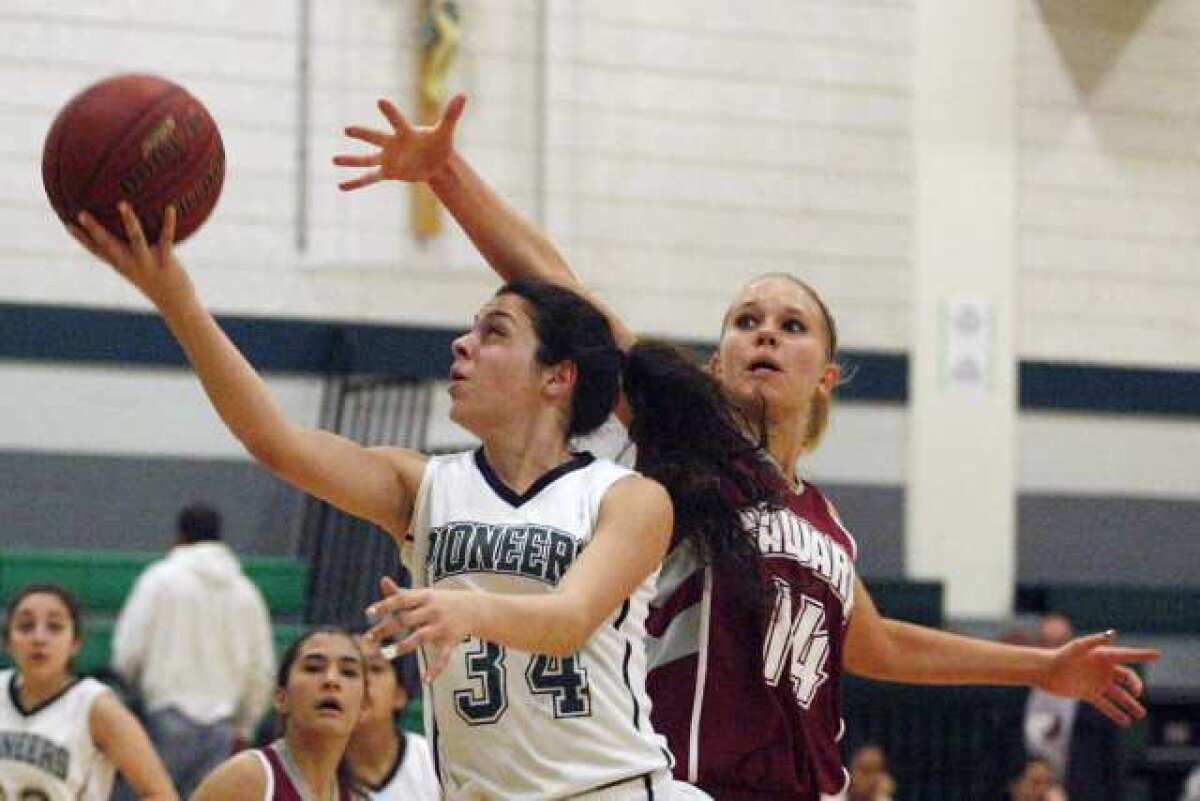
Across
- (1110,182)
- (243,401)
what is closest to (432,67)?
(1110,182)

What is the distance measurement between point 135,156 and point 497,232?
0.91 metres

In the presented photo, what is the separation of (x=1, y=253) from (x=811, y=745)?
7.81 meters

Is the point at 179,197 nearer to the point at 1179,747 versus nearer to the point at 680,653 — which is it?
the point at 680,653

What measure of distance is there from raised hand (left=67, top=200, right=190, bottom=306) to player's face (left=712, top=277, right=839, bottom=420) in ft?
4.03

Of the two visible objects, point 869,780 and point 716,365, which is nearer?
point 716,365

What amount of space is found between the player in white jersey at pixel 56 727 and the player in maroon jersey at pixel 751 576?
2211 millimetres

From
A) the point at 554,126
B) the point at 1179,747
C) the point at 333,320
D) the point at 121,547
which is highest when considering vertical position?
the point at 554,126

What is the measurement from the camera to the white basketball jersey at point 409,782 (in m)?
5.30

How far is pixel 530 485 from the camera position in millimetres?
3449

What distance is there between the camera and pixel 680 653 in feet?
12.6

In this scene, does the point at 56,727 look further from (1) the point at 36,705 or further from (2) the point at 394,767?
(2) the point at 394,767

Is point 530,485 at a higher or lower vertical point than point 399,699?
higher

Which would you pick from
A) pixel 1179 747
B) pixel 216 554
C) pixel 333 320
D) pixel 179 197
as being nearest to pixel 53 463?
pixel 333 320

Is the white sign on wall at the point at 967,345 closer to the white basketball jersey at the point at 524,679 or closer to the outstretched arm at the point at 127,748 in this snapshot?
the outstretched arm at the point at 127,748
